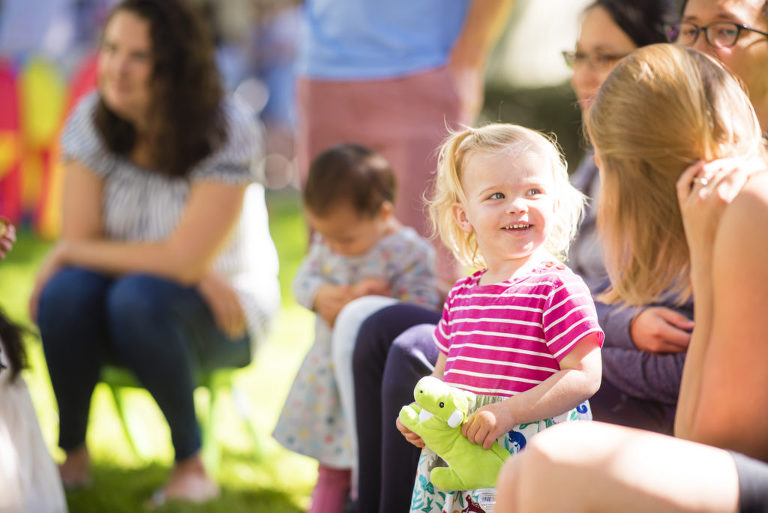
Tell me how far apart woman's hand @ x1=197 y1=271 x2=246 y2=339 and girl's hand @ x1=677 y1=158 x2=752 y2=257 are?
1611 mm

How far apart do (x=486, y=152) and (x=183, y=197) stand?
1482 millimetres

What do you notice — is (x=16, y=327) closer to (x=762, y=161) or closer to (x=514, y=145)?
(x=514, y=145)

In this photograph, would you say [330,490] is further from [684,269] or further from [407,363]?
[684,269]

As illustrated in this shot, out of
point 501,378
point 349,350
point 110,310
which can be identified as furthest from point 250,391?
point 501,378

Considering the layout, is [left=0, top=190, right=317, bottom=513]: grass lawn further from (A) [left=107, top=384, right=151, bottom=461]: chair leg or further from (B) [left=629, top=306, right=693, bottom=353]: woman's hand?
(B) [left=629, top=306, right=693, bottom=353]: woman's hand

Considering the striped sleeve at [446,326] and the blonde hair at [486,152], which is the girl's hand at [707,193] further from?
the striped sleeve at [446,326]

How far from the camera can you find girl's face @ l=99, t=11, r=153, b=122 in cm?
289

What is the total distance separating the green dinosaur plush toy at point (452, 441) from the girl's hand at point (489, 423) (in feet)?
0.07

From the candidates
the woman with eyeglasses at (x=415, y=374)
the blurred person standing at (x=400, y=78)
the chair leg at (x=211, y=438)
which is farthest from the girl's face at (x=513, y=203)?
the chair leg at (x=211, y=438)

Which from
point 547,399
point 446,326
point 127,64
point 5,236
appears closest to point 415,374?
point 446,326

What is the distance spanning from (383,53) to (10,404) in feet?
5.10

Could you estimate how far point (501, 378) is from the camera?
1588mm

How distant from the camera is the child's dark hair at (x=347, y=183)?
2357mm

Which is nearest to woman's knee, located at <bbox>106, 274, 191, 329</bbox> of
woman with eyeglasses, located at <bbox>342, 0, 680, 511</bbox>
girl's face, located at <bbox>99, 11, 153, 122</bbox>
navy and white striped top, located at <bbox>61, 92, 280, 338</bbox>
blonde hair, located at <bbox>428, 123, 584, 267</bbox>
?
navy and white striped top, located at <bbox>61, 92, 280, 338</bbox>
